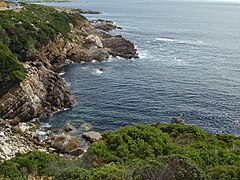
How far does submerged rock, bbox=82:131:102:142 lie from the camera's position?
36.7m

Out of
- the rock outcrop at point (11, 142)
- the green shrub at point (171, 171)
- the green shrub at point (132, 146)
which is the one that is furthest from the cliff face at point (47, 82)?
the green shrub at point (171, 171)

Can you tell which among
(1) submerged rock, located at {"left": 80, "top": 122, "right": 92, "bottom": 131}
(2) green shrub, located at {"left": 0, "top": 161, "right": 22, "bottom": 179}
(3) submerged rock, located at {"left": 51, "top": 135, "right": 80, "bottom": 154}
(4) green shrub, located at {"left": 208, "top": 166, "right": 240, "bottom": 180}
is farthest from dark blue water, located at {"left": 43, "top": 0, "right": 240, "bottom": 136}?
(4) green shrub, located at {"left": 208, "top": 166, "right": 240, "bottom": 180}

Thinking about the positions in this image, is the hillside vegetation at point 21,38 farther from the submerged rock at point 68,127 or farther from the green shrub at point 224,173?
the green shrub at point 224,173

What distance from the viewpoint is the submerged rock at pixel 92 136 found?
120ft

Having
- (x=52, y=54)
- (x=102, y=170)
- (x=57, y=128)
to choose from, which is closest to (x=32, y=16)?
(x=52, y=54)

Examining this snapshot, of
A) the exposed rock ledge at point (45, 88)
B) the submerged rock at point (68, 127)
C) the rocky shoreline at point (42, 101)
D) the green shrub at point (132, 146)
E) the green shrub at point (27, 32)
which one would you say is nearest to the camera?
the green shrub at point (132, 146)

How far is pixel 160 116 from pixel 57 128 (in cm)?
1464

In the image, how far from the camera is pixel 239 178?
18422 millimetres

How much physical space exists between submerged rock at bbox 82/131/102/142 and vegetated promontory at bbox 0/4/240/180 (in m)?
6.42

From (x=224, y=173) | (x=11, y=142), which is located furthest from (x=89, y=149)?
(x=224, y=173)

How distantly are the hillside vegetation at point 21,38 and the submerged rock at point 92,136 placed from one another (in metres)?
12.7

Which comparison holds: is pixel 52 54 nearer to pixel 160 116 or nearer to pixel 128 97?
pixel 128 97

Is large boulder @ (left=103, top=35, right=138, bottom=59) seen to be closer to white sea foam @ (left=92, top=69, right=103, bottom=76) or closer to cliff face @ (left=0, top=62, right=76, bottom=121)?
white sea foam @ (left=92, top=69, right=103, bottom=76)

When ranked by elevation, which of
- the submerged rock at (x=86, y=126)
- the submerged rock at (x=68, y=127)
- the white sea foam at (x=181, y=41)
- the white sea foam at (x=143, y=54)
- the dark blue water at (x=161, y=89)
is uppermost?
the white sea foam at (x=181, y=41)
